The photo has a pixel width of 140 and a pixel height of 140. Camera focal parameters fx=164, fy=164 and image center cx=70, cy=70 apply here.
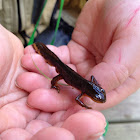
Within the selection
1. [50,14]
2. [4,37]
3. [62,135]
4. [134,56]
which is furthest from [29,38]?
[62,135]

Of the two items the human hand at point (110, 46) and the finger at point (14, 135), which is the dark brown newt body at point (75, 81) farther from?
the finger at point (14, 135)

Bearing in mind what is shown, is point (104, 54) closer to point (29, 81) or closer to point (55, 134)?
point (29, 81)

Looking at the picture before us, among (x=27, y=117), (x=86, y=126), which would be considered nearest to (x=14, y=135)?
(x=27, y=117)

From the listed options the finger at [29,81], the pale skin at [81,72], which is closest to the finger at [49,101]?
the pale skin at [81,72]

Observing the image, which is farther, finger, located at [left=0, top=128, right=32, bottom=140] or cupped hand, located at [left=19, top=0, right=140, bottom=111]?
cupped hand, located at [left=19, top=0, right=140, bottom=111]

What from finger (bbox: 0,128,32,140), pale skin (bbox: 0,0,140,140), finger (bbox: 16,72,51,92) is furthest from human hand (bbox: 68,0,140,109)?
finger (bbox: 0,128,32,140)

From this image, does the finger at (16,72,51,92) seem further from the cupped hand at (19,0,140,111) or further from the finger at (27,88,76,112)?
the finger at (27,88,76,112)
